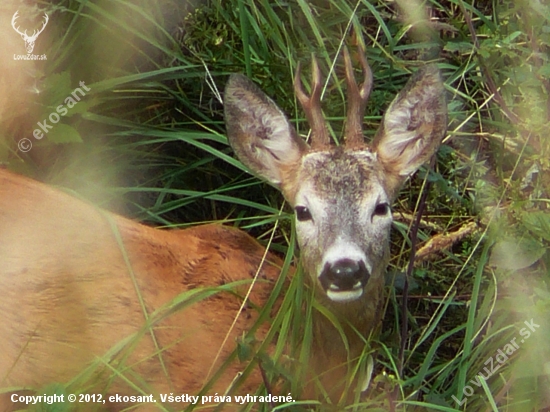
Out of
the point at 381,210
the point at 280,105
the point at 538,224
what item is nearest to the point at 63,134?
the point at 280,105

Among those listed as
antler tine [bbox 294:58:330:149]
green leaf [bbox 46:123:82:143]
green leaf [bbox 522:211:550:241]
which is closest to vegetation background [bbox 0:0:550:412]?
green leaf [bbox 46:123:82:143]

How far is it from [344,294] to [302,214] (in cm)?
33

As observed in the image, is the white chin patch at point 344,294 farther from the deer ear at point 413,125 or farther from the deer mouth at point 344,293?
the deer ear at point 413,125

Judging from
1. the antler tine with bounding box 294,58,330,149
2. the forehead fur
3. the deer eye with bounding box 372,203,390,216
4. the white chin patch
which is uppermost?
the antler tine with bounding box 294,58,330,149

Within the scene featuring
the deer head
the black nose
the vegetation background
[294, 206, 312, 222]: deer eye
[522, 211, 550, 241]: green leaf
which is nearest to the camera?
the black nose

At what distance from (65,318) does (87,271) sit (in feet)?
0.55

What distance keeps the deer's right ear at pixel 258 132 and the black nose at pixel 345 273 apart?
51 centimetres

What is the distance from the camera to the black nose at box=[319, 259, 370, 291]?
288 centimetres

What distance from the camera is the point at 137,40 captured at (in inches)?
153

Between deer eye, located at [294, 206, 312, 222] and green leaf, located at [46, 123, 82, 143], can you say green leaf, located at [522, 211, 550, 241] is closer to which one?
deer eye, located at [294, 206, 312, 222]

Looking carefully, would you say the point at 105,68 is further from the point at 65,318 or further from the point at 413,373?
the point at 413,373

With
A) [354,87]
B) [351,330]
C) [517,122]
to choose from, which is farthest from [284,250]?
[517,122]

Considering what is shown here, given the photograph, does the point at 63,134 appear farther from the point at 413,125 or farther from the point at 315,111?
the point at 413,125

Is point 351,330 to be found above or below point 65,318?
below
